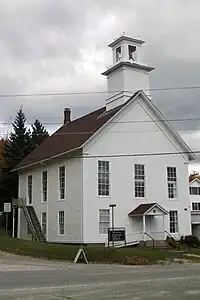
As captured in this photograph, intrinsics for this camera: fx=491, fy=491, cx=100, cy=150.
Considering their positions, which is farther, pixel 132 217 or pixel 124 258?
pixel 132 217

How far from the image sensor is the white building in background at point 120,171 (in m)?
37.2

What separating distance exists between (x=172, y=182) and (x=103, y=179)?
6929 mm

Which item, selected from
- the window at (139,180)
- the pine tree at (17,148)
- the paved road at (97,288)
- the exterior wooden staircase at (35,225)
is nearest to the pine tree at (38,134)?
the pine tree at (17,148)

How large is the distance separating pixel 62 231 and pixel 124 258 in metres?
12.6

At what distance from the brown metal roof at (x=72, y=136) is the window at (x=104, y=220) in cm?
539

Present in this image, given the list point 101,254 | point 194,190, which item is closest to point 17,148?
point 101,254

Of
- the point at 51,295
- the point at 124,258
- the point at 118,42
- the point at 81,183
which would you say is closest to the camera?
the point at 51,295

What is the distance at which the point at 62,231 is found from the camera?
39219 millimetres

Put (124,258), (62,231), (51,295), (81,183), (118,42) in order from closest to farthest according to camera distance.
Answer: (51,295), (124,258), (81,183), (62,231), (118,42)

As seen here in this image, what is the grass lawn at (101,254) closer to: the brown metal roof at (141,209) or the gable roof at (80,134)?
the brown metal roof at (141,209)

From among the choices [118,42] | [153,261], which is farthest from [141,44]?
[153,261]

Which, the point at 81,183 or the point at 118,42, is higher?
the point at 118,42

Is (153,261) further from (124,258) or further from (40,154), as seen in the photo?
(40,154)

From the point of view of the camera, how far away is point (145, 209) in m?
37.6
